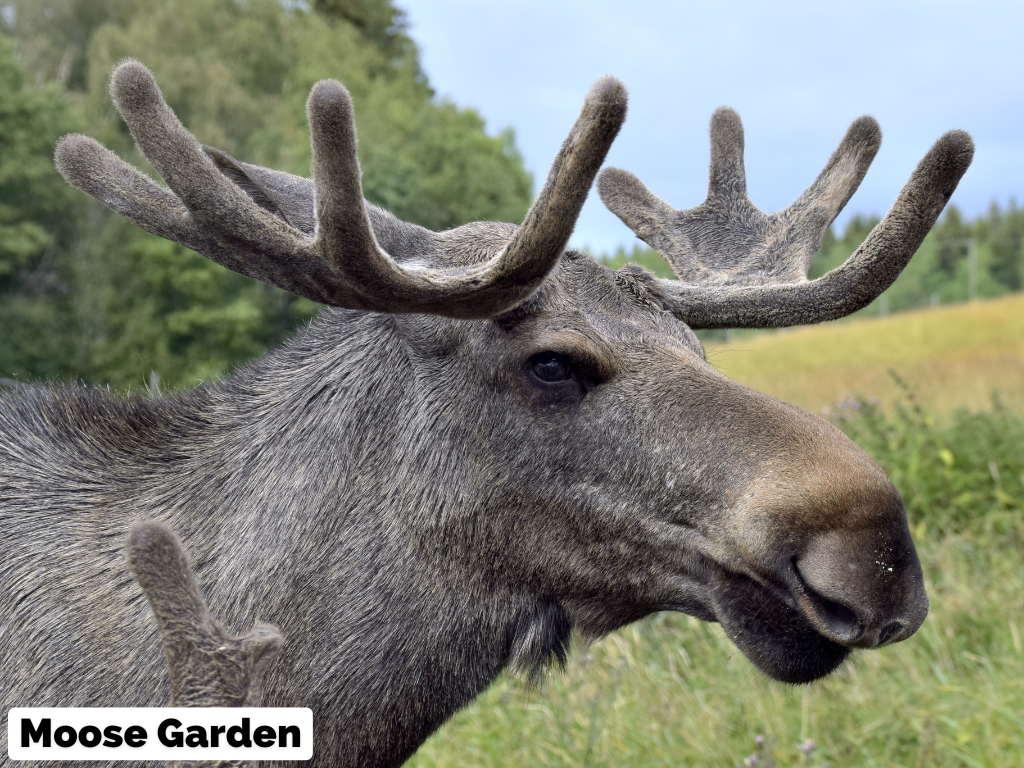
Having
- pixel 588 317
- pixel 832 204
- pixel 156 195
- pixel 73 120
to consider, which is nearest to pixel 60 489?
pixel 156 195

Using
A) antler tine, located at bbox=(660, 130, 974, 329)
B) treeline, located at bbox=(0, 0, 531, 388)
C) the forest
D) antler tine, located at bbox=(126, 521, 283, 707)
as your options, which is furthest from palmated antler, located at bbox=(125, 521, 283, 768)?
treeline, located at bbox=(0, 0, 531, 388)

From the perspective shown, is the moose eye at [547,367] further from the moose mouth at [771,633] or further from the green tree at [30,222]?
the green tree at [30,222]

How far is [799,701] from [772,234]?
7.59ft

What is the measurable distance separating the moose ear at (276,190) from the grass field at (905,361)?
4.37 ft

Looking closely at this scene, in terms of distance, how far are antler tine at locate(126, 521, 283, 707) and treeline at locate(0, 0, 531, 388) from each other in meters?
22.7

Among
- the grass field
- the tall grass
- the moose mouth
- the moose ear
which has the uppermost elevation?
the grass field

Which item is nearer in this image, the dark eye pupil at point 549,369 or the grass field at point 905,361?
the dark eye pupil at point 549,369

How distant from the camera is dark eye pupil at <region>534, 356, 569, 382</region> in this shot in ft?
6.89

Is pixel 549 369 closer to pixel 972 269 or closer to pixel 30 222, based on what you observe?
pixel 30 222

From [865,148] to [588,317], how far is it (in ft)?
4.98

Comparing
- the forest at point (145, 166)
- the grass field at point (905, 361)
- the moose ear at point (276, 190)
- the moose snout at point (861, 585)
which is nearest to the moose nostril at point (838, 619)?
the moose snout at point (861, 585)

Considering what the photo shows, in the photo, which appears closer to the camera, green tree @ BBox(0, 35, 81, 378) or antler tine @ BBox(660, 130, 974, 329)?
antler tine @ BBox(660, 130, 974, 329)

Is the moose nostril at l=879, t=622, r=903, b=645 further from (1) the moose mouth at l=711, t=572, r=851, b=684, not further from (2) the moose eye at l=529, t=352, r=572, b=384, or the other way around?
(2) the moose eye at l=529, t=352, r=572, b=384

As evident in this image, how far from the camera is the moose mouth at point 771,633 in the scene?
1887mm
